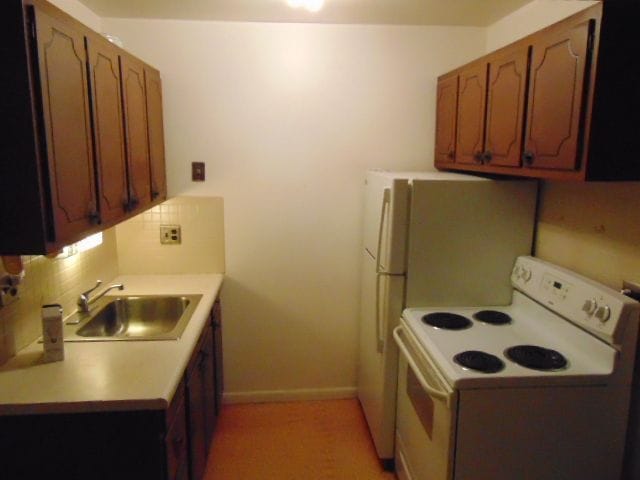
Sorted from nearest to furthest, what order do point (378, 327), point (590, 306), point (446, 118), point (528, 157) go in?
point (590, 306) < point (528, 157) < point (378, 327) < point (446, 118)

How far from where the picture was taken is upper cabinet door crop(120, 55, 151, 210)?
2129 mm

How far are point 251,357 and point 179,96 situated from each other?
1701mm

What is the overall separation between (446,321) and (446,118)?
3.97 ft

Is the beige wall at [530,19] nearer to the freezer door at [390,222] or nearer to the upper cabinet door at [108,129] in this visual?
the freezer door at [390,222]

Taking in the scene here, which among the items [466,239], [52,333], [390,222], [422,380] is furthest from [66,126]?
[466,239]

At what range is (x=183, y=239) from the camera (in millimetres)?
2965

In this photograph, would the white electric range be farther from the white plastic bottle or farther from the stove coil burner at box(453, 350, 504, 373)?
the white plastic bottle

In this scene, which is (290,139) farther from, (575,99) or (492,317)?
(575,99)

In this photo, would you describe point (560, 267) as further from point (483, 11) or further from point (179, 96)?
point (179, 96)

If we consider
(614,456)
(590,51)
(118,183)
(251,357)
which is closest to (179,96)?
(118,183)

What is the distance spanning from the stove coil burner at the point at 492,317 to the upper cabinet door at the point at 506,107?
0.71m

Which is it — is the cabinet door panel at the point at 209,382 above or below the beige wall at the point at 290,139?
below

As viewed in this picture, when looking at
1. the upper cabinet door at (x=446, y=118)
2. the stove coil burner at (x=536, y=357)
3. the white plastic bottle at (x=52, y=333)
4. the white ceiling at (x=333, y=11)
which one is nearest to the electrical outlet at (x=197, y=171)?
the white ceiling at (x=333, y=11)

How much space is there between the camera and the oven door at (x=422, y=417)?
174 centimetres
